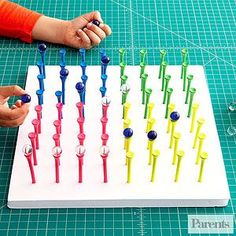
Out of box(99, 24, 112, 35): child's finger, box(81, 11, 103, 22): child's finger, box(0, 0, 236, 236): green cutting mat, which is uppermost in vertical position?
box(81, 11, 103, 22): child's finger

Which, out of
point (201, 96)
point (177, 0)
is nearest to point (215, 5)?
point (177, 0)

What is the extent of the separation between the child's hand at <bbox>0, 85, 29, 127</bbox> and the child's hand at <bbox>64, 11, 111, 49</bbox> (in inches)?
15.0

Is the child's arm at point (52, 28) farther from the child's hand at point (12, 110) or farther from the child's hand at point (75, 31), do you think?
the child's hand at point (12, 110)

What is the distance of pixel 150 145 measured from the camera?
128 centimetres

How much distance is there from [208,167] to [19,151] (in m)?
0.51

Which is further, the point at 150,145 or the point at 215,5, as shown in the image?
the point at 215,5

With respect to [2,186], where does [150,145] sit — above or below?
above

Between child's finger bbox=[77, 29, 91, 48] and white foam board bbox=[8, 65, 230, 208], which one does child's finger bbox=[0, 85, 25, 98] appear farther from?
child's finger bbox=[77, 29, 91, 48]

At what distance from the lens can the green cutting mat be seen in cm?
121

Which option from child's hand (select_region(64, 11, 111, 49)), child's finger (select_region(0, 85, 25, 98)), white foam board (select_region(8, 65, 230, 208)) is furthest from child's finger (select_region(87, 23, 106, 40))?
child's finger (select_region(0, 85, 25, 98))

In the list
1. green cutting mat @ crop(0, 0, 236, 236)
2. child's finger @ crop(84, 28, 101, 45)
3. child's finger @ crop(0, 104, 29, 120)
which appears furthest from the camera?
child's finger @ crop(84, 28, 101, 45)

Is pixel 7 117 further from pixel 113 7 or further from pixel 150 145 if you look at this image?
pixel 113 7

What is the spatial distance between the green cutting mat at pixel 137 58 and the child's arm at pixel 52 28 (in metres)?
0.04

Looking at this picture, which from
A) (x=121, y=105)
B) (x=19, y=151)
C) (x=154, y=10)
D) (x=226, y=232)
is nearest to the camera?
(x=226, y=232)
